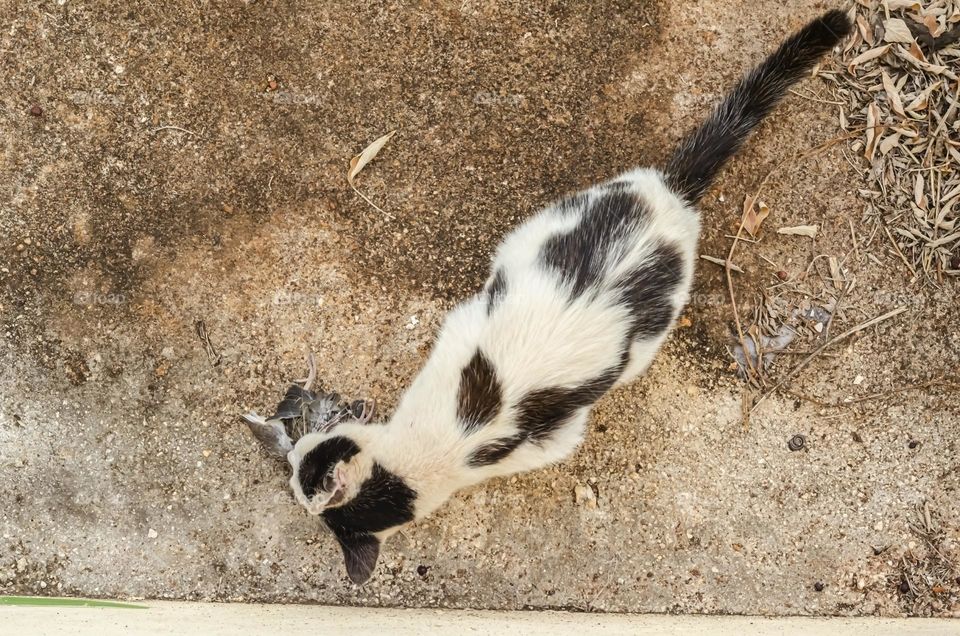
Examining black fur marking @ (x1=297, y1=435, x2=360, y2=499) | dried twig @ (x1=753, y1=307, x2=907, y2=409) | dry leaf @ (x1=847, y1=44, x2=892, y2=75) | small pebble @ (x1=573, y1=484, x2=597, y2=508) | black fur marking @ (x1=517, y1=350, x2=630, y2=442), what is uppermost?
black fur marking @ (x1=297, y1=435, x2=360, y2=499)

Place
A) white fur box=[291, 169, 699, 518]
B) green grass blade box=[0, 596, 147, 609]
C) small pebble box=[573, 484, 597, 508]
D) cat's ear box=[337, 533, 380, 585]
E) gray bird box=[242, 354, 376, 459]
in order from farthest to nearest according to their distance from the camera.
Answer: small pebble box=[573, 484, 597, 508] → gray bird box=[242, 354, 376, 459] → green grass blade box=[0, 596, 147, 609] → cat's ear box=[337, 533, 380, 585] → white fur box=[291, 169, 699, 518]

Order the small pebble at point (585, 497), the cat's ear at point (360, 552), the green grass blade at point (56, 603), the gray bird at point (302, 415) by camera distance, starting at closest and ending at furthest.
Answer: the cat's ear at point (360, 552) → the green grass blade at point (56, 603) → the gray bird at point (302, 415) → the small pebble at point (585, 497)

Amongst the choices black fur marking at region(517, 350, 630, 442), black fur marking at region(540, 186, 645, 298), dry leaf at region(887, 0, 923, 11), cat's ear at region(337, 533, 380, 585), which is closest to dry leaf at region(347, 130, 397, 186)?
black fur marking at region(540, 186, 645, 298)

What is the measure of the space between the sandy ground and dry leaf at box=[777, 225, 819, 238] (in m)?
0.04

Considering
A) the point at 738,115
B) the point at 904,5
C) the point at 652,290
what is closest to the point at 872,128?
the point at 904,5

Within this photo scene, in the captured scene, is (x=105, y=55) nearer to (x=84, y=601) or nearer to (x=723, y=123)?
(x=84, y=601)

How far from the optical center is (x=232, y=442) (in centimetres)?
304

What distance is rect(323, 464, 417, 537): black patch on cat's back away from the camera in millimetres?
2352

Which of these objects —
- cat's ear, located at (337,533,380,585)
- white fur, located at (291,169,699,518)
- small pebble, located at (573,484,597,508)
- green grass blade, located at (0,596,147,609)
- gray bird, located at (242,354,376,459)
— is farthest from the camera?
small pebble, located at (573,484,597,508)

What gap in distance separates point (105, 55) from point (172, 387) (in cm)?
165

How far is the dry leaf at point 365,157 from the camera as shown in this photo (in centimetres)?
306

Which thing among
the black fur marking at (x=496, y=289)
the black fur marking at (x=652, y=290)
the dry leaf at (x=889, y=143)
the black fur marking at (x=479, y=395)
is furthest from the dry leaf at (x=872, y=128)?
the black fur marking at (x=479, y=395)

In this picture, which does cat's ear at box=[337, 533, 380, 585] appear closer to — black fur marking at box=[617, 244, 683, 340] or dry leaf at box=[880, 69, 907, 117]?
black fur marking at box=[617, 244, 683, 340]

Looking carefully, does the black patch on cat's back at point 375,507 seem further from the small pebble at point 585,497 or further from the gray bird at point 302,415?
the small pebble at point 585,497
